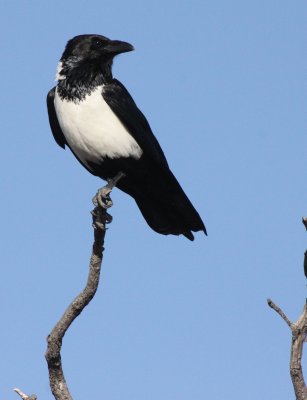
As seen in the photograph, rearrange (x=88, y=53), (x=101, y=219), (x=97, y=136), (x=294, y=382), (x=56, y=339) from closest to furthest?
(x=294, y=382) < (x=56, y=339) < (x=101, y=219) < (x=97, y=136) < (x=88, y=53)

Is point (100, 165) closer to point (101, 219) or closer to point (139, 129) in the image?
point (139, 129)

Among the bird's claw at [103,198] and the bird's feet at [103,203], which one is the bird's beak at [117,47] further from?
the bird's claw at [103,198]

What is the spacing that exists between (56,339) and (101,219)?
136 cm

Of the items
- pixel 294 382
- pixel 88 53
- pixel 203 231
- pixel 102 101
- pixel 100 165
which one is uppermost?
pixel 88 53

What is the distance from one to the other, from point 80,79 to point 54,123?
2.45 feet

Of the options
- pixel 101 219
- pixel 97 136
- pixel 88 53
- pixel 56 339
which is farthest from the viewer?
pixel 88 53

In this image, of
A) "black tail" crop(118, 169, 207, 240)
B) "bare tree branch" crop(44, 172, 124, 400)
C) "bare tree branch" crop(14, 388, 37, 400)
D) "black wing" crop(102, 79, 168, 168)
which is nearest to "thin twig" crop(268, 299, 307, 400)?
"bare tree branch" crop(14, 388, 37, 400)

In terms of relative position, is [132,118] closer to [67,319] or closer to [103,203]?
[103,203]

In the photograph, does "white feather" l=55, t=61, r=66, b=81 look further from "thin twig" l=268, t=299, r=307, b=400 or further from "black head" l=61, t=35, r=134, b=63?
"thin twig" l=268, t=299, r=307, b=400

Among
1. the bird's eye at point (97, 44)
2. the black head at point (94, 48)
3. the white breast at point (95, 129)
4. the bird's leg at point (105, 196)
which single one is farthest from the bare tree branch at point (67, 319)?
the bird's eye at point (97, 44)

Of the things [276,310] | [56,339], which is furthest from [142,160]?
[276,310]

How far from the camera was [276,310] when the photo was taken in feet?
13.5

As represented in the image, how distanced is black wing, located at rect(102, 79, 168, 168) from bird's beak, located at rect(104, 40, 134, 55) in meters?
0.29

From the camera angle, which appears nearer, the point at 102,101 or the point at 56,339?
the point at 56,339
